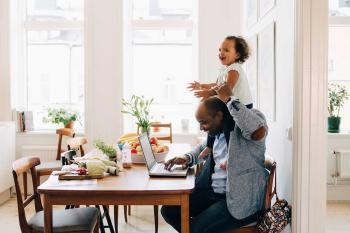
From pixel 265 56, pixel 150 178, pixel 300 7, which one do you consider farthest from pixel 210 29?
pixel 150 178

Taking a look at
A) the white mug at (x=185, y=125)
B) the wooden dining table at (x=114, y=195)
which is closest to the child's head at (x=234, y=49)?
the wooden dining table at (x=114, y=195)

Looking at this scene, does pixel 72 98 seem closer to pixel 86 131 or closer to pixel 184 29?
pixel 86 131

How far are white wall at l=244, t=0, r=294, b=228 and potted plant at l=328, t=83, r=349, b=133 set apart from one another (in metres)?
1.91

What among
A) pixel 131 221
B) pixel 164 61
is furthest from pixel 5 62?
pixel 131 221

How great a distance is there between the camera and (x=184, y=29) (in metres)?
5.35

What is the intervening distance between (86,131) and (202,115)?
2.95 metres

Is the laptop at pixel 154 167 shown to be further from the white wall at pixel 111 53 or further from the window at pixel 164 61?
the window at pixel 164 61

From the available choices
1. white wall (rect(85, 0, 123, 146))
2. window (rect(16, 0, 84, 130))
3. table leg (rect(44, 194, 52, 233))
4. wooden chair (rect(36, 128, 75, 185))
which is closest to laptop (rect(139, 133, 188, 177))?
table leg (rect(44, 194, 52, 233))

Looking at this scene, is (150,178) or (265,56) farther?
(265,56)

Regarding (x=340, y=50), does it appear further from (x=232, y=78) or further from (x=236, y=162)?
(x=236, y=162)

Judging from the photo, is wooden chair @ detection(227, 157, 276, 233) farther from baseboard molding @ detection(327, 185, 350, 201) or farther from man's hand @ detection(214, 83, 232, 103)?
baseboard molding @ detection(327, 185, 350, 201)

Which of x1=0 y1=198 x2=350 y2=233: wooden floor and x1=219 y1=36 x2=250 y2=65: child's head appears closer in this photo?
x1=219 y1=36 x2=250 y2=65: child's head

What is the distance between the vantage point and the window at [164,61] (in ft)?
17.5

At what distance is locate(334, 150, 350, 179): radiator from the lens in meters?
4.62
